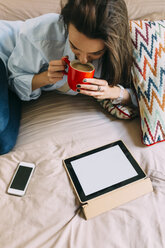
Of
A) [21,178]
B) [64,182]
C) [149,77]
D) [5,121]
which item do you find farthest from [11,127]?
[149,77]

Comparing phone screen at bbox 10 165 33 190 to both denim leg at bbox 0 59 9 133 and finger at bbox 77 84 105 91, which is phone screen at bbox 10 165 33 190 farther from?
finger at bbox 77 84 105 91

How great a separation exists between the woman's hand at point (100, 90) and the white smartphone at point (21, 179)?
0.36 metres

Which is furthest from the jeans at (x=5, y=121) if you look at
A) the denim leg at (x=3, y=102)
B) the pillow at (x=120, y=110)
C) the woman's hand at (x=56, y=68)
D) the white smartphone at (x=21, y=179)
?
the pillow at (x=120, y=110)

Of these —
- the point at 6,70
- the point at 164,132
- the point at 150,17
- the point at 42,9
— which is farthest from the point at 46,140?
the point at 150,17

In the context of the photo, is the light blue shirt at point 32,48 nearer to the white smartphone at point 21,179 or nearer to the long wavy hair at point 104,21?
the long wavy hair at point 104,21

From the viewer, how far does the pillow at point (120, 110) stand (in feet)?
3.17

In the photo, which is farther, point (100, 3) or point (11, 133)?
point (11, 133)

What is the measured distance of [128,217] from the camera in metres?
0.68

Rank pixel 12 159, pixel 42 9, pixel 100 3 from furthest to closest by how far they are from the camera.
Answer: pixel 42 9, pixel 12 159, pixel 100 3

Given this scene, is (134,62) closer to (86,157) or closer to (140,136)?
(140,136)

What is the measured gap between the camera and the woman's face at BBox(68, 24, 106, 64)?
2.23ft

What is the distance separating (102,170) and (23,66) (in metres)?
0.57

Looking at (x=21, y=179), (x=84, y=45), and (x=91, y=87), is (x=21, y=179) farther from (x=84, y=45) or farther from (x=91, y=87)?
(x=84, y=45)

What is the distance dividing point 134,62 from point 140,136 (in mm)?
336
